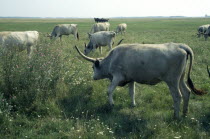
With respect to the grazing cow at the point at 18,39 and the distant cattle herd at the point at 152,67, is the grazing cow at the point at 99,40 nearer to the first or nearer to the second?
the grazing cow at the point at 18,39

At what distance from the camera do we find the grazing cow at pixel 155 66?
→ 230 inches

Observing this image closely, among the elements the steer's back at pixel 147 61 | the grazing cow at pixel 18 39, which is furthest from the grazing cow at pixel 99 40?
the steer's back at pixel 147 61

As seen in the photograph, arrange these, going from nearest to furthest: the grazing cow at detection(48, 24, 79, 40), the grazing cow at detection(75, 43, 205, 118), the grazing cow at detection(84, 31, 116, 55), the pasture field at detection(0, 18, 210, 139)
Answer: the pasture field at detection(0, 18, 210, 139)
the grazing cow at detection(75, 43, 205, 118)
the grazing cow at detection(84, 31, 116, 55)
the grazing cow at detection(48, 24, 79, 40)

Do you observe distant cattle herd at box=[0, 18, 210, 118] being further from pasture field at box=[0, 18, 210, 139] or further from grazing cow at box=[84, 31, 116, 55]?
grazing cow at box=[84, 31, 116, 55]

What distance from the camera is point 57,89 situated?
714 cm

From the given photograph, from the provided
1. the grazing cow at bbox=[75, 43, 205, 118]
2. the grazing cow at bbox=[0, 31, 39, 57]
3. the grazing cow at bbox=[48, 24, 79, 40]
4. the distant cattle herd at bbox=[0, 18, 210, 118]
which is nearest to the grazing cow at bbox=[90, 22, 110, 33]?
the grazing cow at bbox=[48, 24, 79, 40]

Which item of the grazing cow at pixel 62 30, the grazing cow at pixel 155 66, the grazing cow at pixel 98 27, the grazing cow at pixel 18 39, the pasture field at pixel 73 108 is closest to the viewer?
the pasture field at pixel 73 108

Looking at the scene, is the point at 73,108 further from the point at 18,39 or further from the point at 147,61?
the point at 18,39

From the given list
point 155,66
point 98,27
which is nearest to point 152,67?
point 155,66

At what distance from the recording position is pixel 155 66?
5.95m

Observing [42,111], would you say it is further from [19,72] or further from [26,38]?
[26,38]

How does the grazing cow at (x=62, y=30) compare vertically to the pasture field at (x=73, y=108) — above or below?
above

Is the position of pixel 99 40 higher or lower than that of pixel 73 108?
higher

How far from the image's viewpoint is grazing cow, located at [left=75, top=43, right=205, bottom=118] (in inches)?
230
